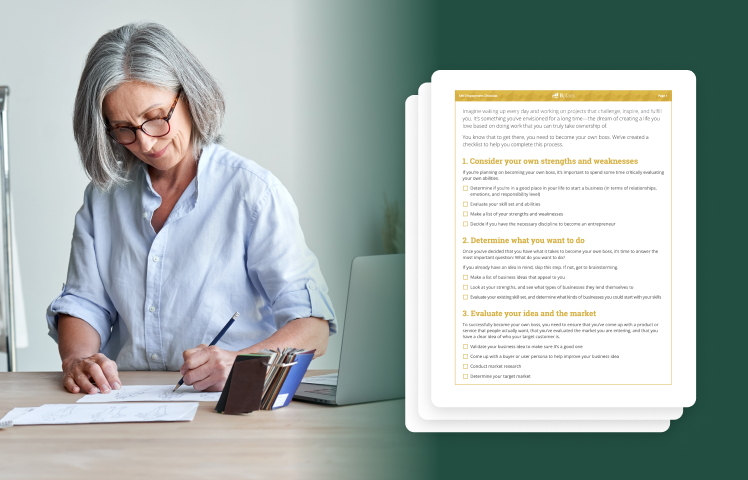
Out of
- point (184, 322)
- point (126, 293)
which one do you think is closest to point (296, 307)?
point (184, 322)

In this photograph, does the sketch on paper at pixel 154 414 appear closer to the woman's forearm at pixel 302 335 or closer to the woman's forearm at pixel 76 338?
the woman's forearm at pixel 302 335

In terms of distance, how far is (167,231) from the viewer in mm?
1374

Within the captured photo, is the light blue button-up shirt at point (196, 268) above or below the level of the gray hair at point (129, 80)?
below

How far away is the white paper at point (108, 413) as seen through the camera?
86 centimetres

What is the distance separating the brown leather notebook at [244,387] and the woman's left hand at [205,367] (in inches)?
4.1

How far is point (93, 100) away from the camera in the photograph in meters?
1.32

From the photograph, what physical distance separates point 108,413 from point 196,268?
49 centimetres

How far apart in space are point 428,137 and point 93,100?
3.32 feet

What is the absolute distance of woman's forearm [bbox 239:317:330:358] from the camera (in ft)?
3.87

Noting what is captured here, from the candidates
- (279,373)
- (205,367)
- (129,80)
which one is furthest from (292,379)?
(129,80)

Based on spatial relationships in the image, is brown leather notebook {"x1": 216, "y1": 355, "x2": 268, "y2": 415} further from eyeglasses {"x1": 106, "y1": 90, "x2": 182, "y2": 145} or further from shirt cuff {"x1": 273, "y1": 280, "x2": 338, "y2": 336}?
eyeglasses {"x1": 106, "y1": 90, "x2": 182, "y2": 145}

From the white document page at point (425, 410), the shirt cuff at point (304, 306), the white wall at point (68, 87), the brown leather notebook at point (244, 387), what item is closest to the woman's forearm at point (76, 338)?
the shirt cuff at point (304, 306)

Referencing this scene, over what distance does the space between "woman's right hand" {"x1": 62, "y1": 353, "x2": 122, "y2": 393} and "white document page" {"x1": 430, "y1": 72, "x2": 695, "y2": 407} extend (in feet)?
2.42

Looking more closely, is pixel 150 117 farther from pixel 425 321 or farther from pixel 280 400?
pixel 425 321
